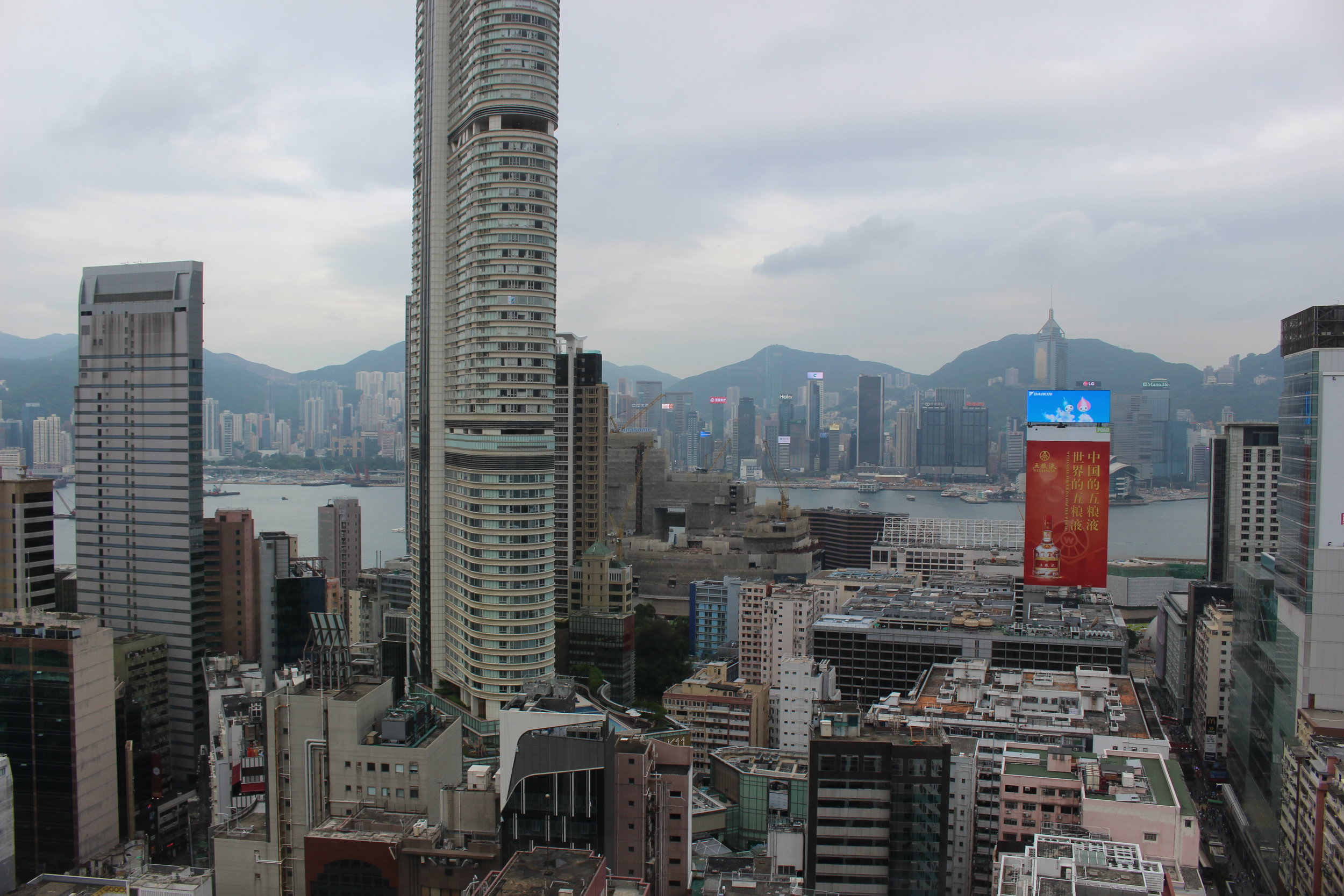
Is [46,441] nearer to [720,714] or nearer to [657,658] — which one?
[657,658]

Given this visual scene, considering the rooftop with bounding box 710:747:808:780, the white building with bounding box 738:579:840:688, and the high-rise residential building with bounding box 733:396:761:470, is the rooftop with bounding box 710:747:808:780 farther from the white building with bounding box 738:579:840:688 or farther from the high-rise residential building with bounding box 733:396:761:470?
the high-rise residential building with bounding box 733:396:761:470

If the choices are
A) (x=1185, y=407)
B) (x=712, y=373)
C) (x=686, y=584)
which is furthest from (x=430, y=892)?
(x=712, y=373)

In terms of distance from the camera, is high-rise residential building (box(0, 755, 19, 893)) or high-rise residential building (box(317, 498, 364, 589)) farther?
high-rise residential building (box(317, 498, 364, 589))

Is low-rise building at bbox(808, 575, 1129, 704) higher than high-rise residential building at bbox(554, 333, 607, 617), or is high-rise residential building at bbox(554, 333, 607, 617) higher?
high-rise residential building at bbox(554, 333, 607, 617)

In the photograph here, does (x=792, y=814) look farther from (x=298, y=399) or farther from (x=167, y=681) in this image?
(x=298, y=399)

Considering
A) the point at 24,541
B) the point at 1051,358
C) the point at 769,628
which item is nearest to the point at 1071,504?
the point at 769,628

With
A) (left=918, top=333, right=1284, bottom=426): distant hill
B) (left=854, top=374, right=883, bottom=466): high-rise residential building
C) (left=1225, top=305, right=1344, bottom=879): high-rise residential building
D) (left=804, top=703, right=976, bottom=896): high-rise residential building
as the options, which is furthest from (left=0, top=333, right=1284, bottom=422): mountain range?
(left=804, top=703, right=976, bottom=896): high-rise residential building

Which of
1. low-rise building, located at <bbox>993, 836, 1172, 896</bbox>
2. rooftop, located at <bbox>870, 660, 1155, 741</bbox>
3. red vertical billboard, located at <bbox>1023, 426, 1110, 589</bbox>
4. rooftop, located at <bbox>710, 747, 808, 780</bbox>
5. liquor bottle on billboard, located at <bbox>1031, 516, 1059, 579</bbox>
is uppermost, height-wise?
red vertical billboard, located at <bbox>1023, 426, 1110, 589</bbox>
